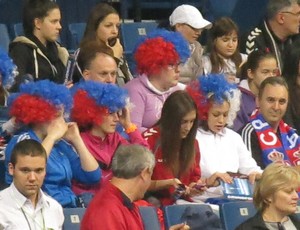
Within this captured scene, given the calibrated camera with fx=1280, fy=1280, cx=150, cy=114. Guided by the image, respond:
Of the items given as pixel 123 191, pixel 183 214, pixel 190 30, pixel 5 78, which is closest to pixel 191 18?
pixel 190 30

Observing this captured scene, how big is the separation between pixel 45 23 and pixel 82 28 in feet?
5.29

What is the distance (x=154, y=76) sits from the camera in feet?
28.5

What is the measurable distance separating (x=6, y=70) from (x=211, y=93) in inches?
53.7

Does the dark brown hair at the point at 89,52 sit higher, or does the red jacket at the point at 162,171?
the dark brown hair at the point at 89,52

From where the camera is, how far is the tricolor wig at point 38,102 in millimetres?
7477

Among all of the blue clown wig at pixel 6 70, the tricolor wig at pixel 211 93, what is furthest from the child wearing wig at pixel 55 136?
the tricolor wig at pixel 211 93

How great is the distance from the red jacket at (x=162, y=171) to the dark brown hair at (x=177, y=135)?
4 centimetres

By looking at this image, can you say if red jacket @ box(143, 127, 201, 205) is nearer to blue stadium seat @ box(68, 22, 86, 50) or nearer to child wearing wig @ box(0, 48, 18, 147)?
child wearing wig @ box(0, 48, 18, 147)

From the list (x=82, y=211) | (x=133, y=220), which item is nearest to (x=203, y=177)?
(x=82, y=211)

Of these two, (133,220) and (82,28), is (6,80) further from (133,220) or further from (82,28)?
(82,28)

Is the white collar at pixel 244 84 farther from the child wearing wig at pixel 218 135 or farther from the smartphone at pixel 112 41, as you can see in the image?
the smartphone at pixel 112 41

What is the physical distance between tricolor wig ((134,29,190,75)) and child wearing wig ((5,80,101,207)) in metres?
1.12

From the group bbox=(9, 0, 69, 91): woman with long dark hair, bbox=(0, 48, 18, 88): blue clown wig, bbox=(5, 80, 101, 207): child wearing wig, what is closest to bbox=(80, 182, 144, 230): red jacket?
bbox=(5, 80, 101, 207): child wearing wig

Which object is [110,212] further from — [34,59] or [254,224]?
[34,59]
